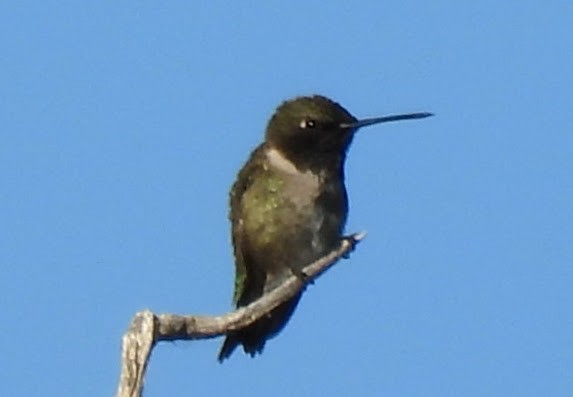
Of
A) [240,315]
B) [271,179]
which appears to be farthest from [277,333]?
[240,315]

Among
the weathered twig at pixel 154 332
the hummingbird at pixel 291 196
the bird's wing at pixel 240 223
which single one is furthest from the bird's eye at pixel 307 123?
the weathered twig at pixel 154 332

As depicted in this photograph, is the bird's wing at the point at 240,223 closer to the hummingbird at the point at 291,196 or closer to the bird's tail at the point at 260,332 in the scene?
the hummingbird at the point at 291,196

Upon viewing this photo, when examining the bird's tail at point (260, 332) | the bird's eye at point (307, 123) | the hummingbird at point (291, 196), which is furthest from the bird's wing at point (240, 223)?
the bird's tail at point (260, 332)

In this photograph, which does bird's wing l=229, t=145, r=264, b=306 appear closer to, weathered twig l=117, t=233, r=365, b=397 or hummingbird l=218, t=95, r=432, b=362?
hummingbird l=218, t=95, r=432, b=362

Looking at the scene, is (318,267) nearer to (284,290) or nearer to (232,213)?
(284,290)

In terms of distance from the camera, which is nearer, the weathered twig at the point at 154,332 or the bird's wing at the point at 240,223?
the weathered twig at the point at 154,332

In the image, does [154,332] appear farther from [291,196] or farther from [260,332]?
[291,196]

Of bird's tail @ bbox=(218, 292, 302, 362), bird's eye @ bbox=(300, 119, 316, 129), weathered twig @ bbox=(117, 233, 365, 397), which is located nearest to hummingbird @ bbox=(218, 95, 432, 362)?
bird's eye @ bbox=(300, 119, 316, 129)

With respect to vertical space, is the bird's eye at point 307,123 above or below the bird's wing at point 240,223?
above

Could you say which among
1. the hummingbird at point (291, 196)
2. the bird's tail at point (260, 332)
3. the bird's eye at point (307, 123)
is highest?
the bird's eye at point (307, 123)
